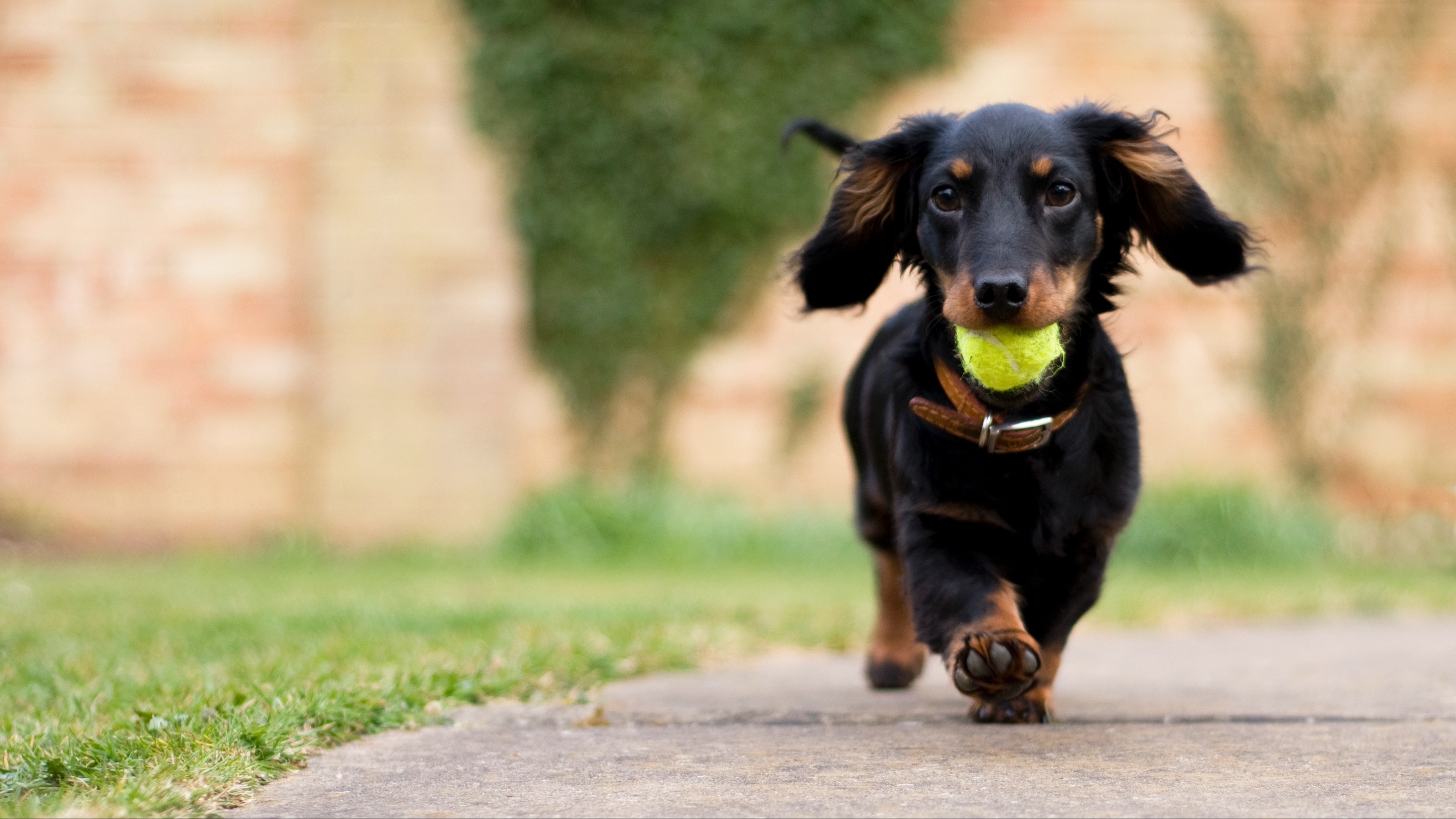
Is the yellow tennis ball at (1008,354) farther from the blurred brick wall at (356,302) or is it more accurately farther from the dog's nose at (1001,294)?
the blurred brick wall at (356,302)

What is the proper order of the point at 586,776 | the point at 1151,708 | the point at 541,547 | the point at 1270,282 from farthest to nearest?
the point at 1270,282
the point at 541,547
the point at 1151,708
the point at 586,776

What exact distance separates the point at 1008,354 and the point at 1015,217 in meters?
0.26

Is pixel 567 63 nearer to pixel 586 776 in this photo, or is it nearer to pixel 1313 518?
pixel 1313 518

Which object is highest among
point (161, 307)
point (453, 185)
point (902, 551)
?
point (453, 185)

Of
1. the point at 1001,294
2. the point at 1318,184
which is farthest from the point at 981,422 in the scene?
the point at 1318,184

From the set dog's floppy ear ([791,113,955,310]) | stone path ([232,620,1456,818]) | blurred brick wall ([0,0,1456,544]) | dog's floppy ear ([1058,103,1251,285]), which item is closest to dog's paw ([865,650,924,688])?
stone path ([232,620,1456,818])

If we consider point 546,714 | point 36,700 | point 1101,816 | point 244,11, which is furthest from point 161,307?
point 1101,816

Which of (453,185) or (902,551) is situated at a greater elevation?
(453,185)

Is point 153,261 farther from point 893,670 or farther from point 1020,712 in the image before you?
point 1020,712

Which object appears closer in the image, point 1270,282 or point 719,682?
point 719,682

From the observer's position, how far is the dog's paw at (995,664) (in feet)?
8.04

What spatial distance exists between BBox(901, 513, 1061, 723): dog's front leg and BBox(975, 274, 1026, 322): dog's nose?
46cm

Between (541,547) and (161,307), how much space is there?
2.58 m

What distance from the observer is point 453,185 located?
8.26m
